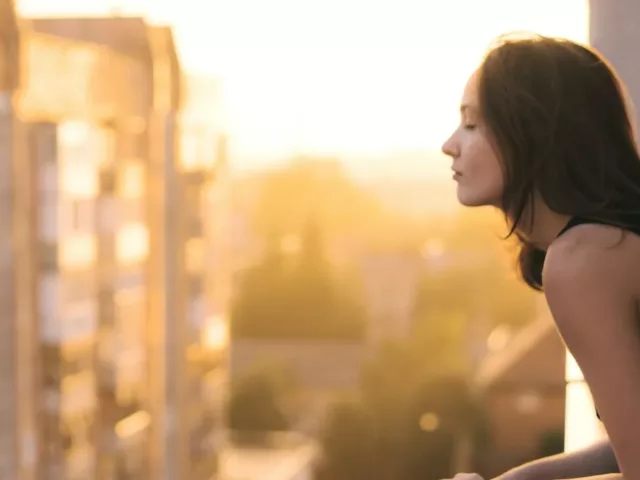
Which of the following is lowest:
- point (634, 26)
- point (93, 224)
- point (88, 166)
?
point (93, 224)

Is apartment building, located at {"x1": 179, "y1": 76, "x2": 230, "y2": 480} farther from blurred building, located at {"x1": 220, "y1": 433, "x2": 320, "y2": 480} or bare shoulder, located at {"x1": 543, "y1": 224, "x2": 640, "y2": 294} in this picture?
bare shoulder, located at {"x1": 543, "y1": 224, "x2": 640, "y2": 294}

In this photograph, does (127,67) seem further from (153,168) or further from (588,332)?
(588,332)

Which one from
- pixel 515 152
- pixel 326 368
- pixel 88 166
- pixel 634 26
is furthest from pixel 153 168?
pixel 515 152

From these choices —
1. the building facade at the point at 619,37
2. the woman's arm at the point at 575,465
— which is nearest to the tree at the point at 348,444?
the building facade at the point at 619,37

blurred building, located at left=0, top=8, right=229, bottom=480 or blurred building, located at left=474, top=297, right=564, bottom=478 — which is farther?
blurred building, located at left=0, top=8, right=229, bottom=480

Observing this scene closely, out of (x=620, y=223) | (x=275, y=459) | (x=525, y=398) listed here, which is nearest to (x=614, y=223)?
(x=620, y=223)

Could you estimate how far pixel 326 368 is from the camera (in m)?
1.86

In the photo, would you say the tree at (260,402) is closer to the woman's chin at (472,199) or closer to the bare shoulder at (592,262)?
the woman's chin at (472,199)

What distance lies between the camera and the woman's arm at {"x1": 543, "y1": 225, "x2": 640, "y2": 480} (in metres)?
0.63

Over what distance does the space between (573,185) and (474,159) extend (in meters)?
0.08

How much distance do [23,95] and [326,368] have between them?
0.80 metres

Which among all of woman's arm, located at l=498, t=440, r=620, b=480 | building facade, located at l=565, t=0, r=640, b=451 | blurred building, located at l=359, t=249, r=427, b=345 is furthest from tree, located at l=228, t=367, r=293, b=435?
woman's arm, located at l=498, t=440, r=620, b=480

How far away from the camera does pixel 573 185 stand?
694mm

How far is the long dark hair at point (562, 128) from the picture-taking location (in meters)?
0.69
